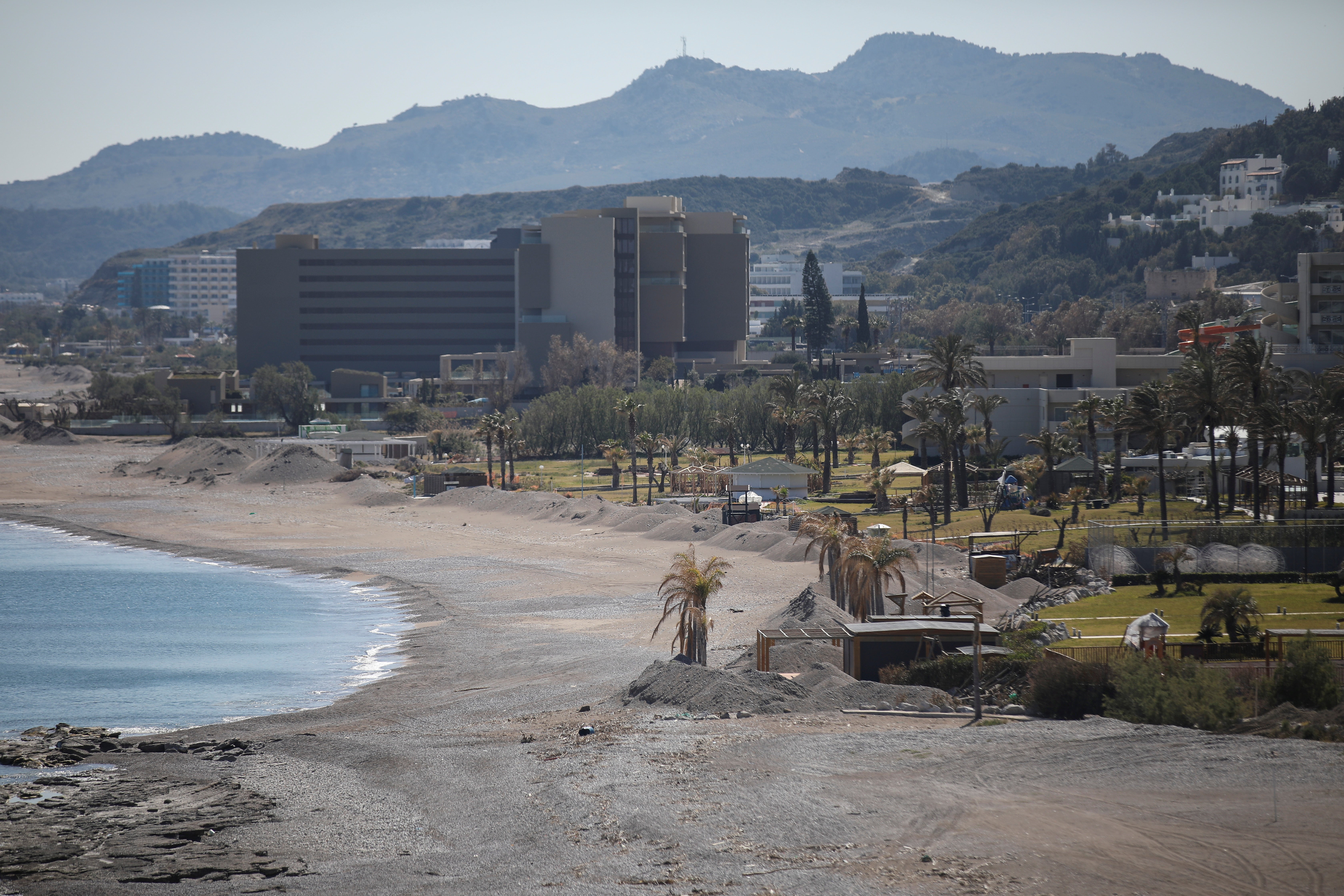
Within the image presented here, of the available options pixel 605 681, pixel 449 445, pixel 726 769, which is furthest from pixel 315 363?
pixel 726 769

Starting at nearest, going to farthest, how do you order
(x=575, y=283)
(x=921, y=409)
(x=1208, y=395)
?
(x=1208, y=395) → (x=921, y=409) → (x=575, y=283)

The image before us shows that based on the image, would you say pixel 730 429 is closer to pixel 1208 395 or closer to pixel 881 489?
pixel 881 489

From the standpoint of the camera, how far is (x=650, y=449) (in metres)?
97.1

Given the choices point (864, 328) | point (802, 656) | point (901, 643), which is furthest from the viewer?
point (864, 328)

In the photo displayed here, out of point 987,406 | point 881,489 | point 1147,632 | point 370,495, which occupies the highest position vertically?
point 987,406

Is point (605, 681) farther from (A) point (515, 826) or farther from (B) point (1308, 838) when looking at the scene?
(B) point (1308, 838)

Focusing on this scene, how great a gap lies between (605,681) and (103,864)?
761 inches

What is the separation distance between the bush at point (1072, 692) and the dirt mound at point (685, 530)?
40030mm

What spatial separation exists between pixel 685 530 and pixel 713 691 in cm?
3875

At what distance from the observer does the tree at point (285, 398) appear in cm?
15225

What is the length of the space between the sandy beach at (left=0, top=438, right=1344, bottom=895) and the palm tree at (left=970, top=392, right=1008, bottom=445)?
48000 millimetres

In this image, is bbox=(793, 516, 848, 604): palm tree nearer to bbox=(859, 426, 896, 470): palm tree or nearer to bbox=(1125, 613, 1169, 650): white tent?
bbox=(1125, 613, 1169, 650): white tent

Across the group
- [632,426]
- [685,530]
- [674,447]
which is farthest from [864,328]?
[685,530]

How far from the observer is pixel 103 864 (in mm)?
24828
